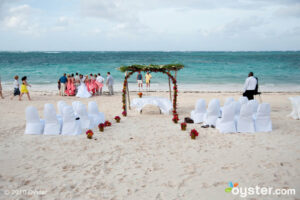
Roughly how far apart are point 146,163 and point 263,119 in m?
4.98

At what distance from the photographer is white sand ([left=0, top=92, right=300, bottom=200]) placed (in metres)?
4.68

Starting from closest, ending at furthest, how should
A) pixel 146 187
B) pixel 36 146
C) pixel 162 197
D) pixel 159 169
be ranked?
pixel 162 197, pixel 146 187, pixel 159 169, pixel 36 146

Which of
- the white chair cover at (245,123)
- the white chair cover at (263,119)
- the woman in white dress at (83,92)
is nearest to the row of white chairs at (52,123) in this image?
the white chair cover at (245,123)

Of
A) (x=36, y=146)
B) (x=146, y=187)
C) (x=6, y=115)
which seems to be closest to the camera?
(x=146, y=187)

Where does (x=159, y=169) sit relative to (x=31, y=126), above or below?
below

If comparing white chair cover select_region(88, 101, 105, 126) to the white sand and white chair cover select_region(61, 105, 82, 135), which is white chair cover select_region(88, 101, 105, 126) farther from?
white chair cover select_region(61, 105, 82, 135)

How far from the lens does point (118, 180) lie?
5.02m

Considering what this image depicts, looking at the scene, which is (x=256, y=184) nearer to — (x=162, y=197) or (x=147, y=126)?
(x=162, y=197)

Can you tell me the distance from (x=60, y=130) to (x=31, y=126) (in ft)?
3.29

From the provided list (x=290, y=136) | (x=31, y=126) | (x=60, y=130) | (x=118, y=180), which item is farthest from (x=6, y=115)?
(x=290, y=136)

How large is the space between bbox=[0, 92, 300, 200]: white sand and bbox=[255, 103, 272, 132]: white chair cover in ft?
1.11

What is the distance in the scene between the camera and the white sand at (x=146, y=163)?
4.68 meters

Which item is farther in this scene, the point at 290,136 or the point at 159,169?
the point at 290,136

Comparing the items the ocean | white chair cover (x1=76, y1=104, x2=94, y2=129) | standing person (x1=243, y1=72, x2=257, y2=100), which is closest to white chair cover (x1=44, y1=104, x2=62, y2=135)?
white chair cover (x1=76, y1=104, x2=94, y2=129)
